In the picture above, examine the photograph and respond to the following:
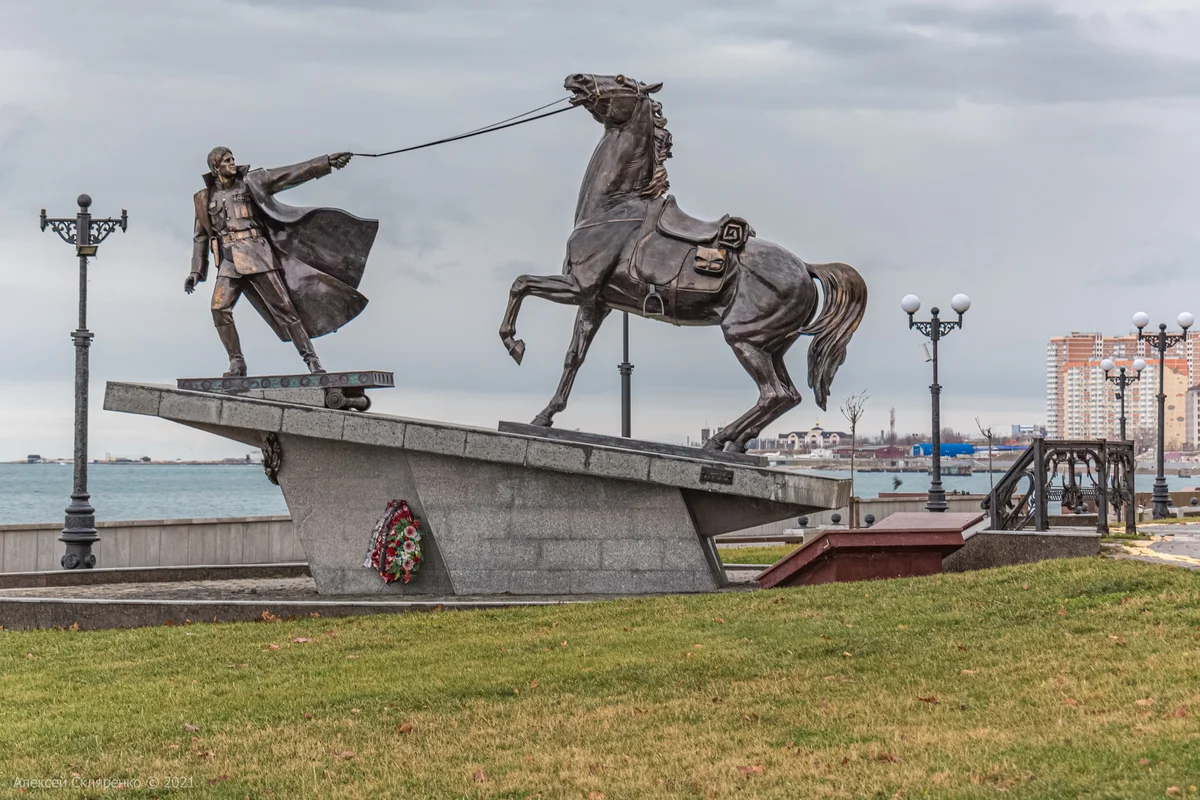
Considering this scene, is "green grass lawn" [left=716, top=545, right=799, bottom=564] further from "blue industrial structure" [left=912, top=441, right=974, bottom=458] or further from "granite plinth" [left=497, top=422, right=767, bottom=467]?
"blue industrial structure" [left=912, top=441, right=974, bottom=458]

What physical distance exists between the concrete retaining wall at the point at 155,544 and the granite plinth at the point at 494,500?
7585 millimetres

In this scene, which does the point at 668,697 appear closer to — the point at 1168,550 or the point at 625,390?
the point at 1168,550

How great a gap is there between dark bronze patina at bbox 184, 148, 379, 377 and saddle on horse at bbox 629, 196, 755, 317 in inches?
138

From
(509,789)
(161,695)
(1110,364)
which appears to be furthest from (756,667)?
(1110,364)

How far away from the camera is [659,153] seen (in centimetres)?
1527

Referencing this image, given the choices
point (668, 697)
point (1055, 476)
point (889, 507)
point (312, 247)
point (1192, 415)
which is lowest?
point (668, 697)

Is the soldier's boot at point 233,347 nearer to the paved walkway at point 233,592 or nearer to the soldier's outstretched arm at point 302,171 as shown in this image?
the soldier's outstretched arm at point 302,171

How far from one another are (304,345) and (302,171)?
77.8 inches

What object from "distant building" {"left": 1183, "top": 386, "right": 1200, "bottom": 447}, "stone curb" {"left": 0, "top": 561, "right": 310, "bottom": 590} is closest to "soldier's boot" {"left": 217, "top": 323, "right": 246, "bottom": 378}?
"stone curb" {"left": 0, "top": 561, "right": 310, "bottom": 590}

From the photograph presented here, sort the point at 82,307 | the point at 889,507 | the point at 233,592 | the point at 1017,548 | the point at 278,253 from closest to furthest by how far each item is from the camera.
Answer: the point at 1017,548 → the point at 278,253 → the point at 233,592 → the point at 82,307 → the point at 889,507

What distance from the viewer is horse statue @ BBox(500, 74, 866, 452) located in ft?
47.9

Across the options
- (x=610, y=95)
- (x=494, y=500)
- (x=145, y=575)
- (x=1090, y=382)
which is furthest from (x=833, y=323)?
(x=1090, y=382)

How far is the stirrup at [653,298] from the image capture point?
48.3 feet

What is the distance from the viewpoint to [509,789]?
23.5 ft
